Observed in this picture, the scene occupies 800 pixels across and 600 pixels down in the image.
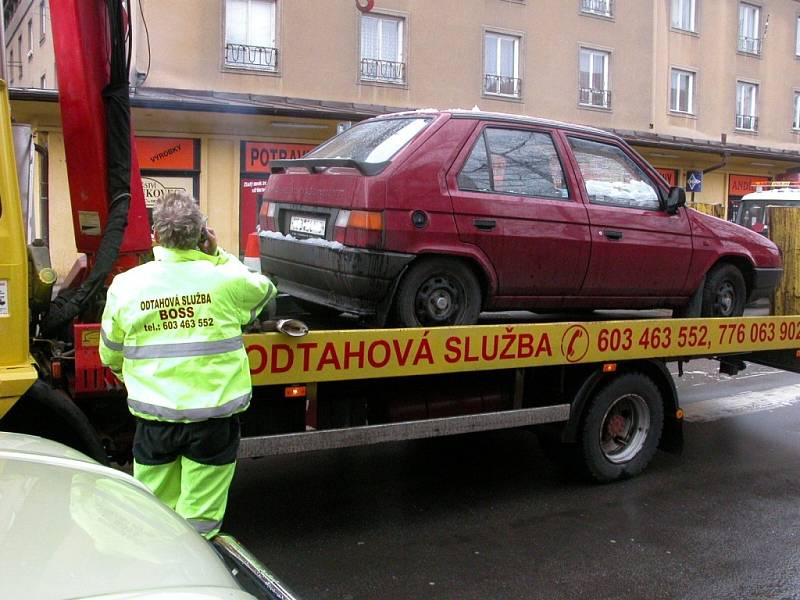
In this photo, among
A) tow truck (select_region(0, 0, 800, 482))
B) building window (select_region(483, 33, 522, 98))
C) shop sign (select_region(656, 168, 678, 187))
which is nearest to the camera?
tow truck (select_region(0, 0, 800, 482))

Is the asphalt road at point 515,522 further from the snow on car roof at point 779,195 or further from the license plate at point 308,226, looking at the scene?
the snow on car roof at point 779,195

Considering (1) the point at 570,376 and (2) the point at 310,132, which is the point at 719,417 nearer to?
(1) the point at 570,376

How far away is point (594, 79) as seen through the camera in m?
22.9

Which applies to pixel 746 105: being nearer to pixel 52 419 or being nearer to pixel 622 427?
pixel 622 427

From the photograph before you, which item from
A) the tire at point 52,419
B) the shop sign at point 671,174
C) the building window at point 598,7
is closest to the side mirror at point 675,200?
the tire at point 52,419

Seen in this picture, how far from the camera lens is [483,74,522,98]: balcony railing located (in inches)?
823

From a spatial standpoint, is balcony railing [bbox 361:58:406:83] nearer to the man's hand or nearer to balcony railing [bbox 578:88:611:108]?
balcony railing [bbox 578:88:611:108]

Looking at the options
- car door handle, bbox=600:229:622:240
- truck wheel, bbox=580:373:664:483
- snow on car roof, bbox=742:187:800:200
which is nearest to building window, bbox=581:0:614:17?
snow on car roof, bbox=742:187:800:200

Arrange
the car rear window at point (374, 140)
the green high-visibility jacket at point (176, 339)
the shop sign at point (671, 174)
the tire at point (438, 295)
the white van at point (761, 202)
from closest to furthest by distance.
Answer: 1. the green high-visibility jacket at point (176, 339)
2. the tire at point (438, 295)
3. the car rear window at point (374, 140)
4. the white van at point (761, 202)
5. the shop sign at point (671, 174)

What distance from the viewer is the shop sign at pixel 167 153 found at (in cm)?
1730

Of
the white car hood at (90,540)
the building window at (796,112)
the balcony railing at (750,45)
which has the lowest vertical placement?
the white car hood at (90,540)

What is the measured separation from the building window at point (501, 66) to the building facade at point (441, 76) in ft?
0.13

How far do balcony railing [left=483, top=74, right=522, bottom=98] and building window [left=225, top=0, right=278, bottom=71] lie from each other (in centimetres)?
568

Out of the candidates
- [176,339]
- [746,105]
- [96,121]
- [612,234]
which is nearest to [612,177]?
[612,234]
